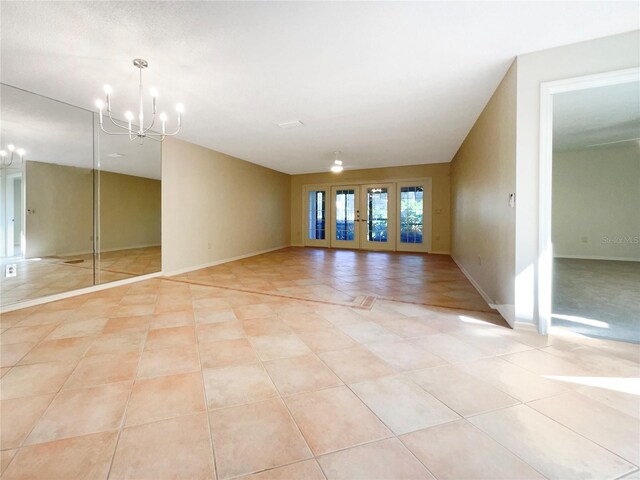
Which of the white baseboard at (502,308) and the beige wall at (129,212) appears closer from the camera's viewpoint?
the white baseboard at (502,308)

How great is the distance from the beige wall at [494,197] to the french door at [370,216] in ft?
10.6

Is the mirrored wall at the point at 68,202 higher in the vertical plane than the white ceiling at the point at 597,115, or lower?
lower

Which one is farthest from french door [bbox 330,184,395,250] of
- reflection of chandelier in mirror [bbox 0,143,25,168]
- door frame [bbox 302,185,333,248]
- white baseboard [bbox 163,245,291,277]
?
reflection of chandelier in mirror [bbox 0,143,25,168]

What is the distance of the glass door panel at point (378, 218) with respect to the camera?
8.34 meters

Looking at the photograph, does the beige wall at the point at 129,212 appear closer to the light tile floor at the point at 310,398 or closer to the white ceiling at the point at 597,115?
the light tile floor at the point at 310,398

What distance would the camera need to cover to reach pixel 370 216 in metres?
8.59

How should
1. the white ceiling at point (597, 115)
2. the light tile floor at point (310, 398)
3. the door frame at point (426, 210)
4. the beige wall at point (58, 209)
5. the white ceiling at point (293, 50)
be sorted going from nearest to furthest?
the light tile floor at point (310, 398) → the white ceiling at point (293, 50) → the white ceiling at point (597, 115) → the beige wall at point (58, 209) → the door frame at point (426, 210)

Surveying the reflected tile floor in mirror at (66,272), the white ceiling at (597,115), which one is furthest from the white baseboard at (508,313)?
the reflected tile floor in mirror at (66,272)

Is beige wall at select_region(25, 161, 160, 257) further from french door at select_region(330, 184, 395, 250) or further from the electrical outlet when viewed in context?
french door at select_region(330, 184, 395, 250)

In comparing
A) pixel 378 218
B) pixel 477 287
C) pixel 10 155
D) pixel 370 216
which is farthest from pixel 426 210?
pixel 10 155

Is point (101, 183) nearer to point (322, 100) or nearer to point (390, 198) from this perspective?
point (322, 100)

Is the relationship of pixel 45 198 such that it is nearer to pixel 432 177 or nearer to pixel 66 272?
pixel 66 272

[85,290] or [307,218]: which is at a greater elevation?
[307,218]

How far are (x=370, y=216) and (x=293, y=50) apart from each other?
646 centimetres
